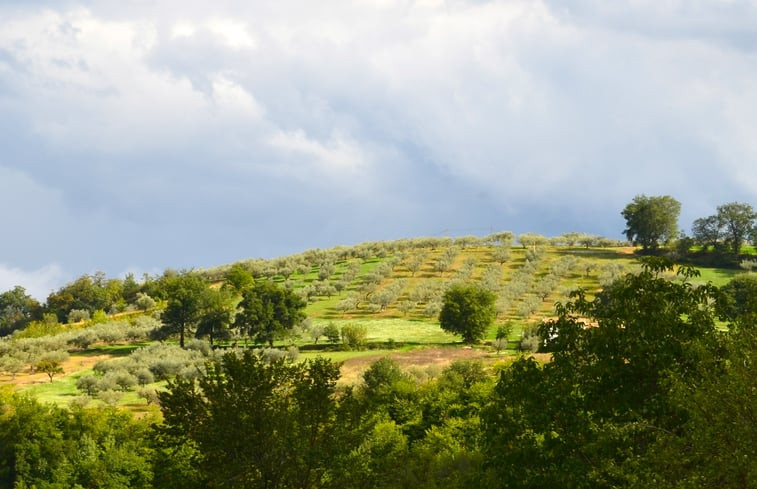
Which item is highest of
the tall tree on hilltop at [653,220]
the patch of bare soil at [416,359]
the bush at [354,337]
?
the tall tree on hilltop at [653,220]

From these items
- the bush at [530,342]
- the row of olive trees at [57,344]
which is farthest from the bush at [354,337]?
the row of olive trees at [57,344]

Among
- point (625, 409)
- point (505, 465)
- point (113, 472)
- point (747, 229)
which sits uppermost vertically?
point (747, 229)

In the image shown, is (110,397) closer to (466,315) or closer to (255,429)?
(255,429)

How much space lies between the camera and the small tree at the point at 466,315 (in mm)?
102500

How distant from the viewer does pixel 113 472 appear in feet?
161

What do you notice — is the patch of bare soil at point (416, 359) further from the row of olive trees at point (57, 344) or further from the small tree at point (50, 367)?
the row of olive trees at point (57, 344)

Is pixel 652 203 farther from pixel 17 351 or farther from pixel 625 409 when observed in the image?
pixel 625 409

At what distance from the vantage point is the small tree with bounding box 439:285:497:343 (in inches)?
4035

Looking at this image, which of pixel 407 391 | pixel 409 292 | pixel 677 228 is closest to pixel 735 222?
pixel 677 228

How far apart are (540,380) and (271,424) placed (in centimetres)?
1147

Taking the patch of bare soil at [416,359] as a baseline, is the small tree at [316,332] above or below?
above

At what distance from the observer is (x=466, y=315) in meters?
103

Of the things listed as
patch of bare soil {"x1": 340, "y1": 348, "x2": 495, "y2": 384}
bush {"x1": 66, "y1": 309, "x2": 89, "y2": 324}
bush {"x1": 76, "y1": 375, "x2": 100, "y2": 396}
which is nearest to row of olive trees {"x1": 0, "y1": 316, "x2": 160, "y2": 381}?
bush {"x1": 76, "y1": 375, "x2": 100, "y2": 396}

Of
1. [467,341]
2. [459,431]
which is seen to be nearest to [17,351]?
[467,341]
